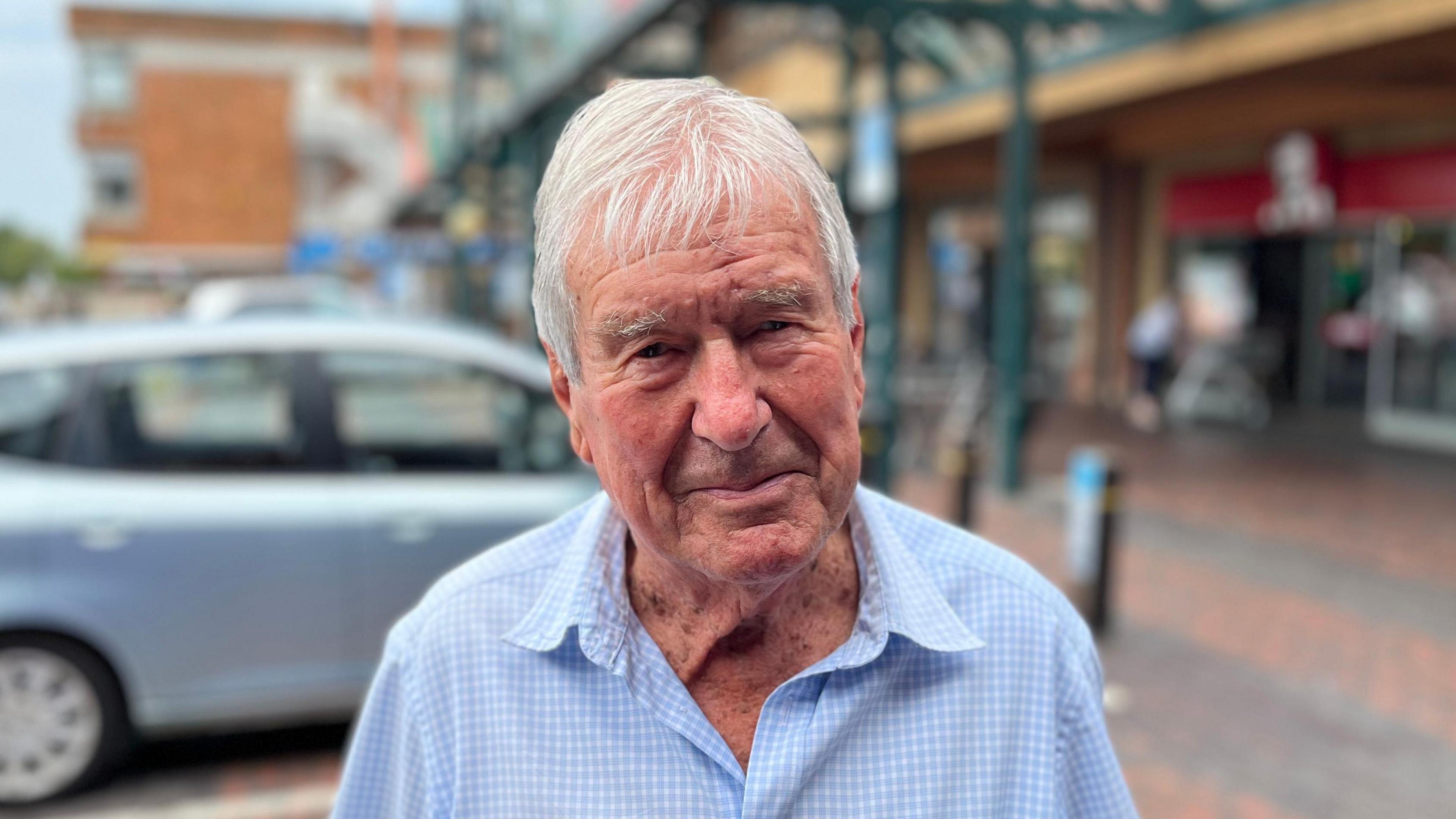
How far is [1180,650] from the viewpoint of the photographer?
19.7ft

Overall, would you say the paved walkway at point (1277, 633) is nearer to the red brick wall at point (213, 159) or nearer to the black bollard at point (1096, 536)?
the black bollard at point (1096, 536)

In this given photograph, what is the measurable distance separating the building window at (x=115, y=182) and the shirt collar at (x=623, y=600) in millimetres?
45143

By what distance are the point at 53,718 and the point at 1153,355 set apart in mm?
13846

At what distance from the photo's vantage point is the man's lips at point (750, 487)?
4.24ft

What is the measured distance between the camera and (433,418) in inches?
223

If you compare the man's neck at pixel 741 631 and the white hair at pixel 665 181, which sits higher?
the white hair at pixel 665 181

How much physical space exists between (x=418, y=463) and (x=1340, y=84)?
9.67m

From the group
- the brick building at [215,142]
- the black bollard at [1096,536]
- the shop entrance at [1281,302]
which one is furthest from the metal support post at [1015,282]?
the brick building at [215,142]

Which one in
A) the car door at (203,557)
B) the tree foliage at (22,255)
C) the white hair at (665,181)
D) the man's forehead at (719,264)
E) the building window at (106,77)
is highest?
the building window at (106,77)

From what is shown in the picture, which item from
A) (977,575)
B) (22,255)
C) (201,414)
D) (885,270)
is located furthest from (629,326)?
(22,255)

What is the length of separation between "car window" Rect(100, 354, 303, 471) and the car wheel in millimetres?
699

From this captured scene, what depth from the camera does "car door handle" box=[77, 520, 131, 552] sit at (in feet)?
14.1

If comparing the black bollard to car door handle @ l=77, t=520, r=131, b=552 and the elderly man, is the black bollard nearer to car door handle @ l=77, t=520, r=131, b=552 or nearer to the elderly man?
car door handle @ l=77, t=520, r=131, b=552

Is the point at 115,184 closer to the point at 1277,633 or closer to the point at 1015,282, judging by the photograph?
the point at 1015,282
